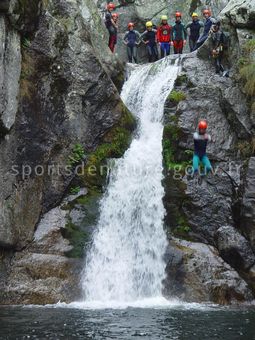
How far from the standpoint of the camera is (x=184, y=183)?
Answer: 17.4 meters

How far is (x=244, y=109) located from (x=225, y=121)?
0.82m

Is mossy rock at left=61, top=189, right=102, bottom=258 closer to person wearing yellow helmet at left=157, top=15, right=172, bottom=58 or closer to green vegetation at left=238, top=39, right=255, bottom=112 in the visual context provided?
green vegetation at left=238, top=39, right=255, bottom=112

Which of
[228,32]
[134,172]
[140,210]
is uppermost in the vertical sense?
[228,32]

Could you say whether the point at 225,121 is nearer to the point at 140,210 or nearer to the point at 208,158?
the point at 208,158

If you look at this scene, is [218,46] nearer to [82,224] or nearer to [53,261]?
[82,224]

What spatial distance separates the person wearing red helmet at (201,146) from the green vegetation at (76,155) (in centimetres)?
401

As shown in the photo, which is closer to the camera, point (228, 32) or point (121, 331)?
point (121, 331)

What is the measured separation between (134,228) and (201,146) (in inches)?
138

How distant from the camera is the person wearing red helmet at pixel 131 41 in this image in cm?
2478

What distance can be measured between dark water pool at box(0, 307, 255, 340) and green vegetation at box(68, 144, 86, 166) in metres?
5.95

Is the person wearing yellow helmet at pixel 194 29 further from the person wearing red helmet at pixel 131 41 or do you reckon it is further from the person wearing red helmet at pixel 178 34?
the person wearing red helmet at pixel 131 41

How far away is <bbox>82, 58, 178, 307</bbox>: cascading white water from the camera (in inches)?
606

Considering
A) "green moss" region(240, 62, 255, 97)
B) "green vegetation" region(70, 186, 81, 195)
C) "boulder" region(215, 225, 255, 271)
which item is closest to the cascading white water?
"green vegetation" region(70, 186, 81, 195)

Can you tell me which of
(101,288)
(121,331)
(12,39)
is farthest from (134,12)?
(121,331)
